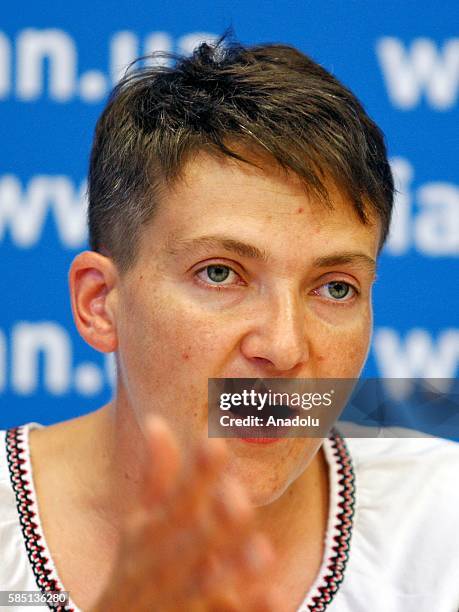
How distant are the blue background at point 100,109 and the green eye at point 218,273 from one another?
868 mm

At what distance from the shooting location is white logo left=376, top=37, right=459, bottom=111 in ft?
7.33

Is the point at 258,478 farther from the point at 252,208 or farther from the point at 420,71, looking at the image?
the point at 420,71

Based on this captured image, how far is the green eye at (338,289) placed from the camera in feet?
4.69

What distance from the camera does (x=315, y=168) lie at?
1.40 m

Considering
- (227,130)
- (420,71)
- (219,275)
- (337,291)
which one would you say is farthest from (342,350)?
(420,71)

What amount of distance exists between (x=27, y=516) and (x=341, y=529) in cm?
54

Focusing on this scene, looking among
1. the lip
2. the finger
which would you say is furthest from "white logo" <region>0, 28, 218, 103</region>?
the finger

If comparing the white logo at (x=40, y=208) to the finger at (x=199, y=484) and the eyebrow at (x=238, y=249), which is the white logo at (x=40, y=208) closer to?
the eyebrow at (x=238, y=249)

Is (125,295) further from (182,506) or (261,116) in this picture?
(182,506)

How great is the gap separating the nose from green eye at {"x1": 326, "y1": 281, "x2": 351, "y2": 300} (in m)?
0.10

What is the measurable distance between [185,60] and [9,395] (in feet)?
3.15

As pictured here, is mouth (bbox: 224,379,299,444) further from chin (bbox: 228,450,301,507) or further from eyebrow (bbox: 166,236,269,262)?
eyebrow (bbox: 166,236,269,262)

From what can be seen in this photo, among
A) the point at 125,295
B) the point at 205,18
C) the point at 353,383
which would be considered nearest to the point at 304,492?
the point at 353,383

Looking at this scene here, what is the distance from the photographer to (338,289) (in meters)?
1.44
